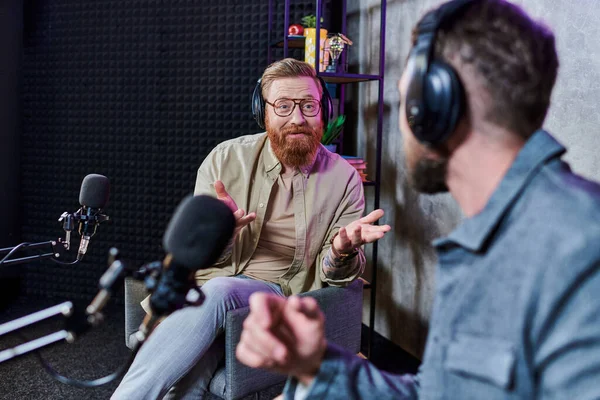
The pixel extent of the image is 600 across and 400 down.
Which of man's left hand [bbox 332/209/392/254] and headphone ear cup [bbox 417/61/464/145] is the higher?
headphone ear cup [bbox 417/61/464/145]

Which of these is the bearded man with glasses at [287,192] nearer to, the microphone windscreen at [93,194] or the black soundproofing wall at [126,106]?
the microphone windscreen at [93,194]

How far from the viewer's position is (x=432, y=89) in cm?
72

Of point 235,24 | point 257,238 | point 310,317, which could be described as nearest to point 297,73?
point 257,238

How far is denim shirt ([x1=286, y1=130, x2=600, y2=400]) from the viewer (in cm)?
58

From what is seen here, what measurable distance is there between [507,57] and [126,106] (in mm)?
2851

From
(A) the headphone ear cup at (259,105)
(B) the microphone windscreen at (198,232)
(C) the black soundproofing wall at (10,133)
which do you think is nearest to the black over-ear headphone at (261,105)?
(A) the headphone ear cup at (259,105)

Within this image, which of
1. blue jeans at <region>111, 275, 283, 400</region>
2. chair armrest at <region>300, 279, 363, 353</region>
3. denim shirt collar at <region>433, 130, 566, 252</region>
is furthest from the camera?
chair armrest at <region>300, 279, 363, 353</region>

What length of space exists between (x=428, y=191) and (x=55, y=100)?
305cm

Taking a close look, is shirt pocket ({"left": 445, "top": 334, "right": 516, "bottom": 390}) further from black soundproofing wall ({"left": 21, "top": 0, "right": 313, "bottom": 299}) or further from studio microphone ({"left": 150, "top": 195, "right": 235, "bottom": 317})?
black soundproofing wall ({"left": 21, "top": 0, "right": 313, "bottom": 299})

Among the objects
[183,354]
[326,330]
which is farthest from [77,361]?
[326,330]

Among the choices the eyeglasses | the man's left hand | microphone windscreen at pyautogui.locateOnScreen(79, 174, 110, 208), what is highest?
the eyeglasses

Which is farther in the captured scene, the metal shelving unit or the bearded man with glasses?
the metal shelving unit

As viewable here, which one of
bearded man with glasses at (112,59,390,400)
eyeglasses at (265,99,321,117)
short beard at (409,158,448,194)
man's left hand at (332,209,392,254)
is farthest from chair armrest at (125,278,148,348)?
short beard at (409,158,448,194)

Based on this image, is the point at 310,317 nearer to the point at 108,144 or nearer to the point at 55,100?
the point at 108,144
